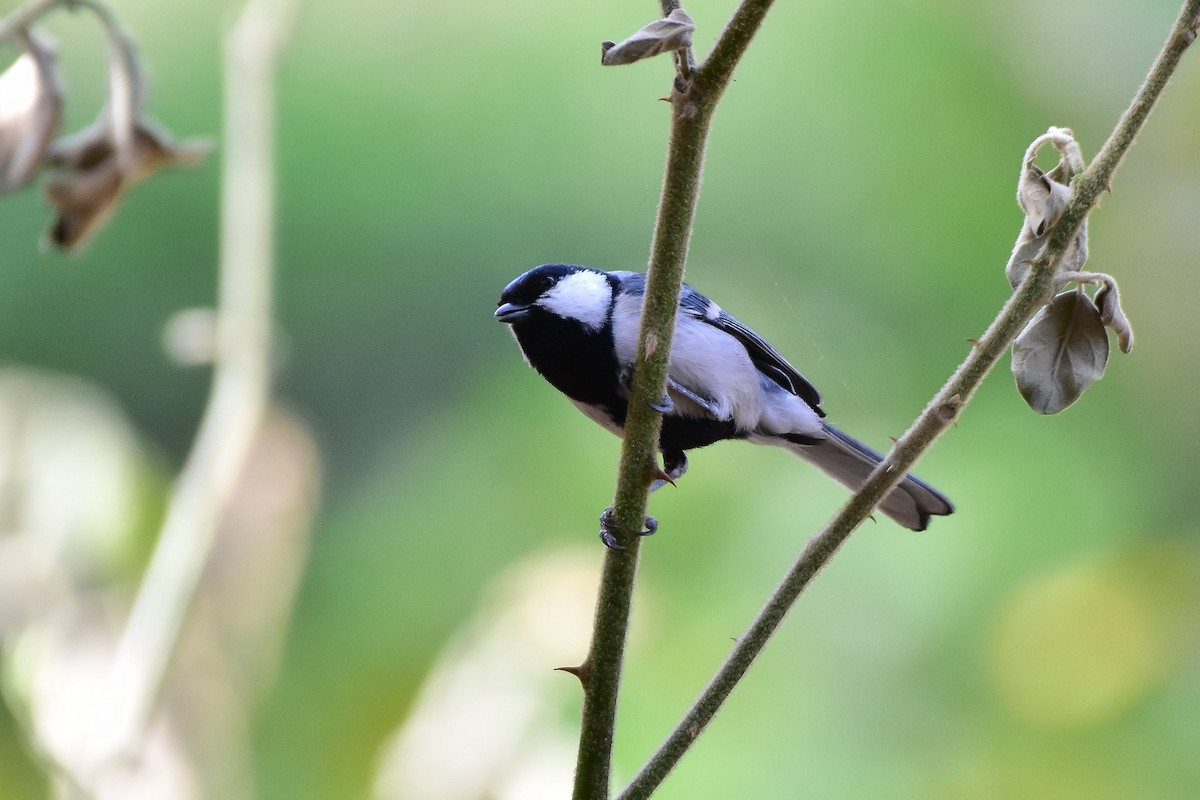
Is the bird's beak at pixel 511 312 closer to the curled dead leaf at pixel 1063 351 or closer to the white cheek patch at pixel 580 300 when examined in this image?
the white cheek patch at pixel 580 300

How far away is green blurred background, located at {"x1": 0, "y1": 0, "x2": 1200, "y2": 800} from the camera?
155 cm

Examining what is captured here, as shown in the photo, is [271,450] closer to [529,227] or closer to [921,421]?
[529,227]

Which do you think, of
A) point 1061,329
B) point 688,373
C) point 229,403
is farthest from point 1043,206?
point 229,403

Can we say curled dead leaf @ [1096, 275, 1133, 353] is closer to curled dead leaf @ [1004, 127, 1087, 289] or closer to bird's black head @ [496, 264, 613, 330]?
curled dead leaf @ [1004, 127, 1087, 289]

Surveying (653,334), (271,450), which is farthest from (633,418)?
(271,450)

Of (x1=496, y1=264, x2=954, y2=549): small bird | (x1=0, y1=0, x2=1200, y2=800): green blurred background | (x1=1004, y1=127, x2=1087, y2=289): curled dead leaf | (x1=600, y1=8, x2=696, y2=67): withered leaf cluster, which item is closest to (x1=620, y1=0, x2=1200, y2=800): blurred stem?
(x1=1004, y1=127, x2=1087, y2=289): curled dead leaf

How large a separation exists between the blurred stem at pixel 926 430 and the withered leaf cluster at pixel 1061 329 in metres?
0.02

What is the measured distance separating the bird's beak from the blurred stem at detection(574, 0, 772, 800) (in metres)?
0.46

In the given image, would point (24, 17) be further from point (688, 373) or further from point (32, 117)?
point (688, 373)

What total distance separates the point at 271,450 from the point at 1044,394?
118cm

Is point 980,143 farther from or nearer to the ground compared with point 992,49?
nearer to the ground

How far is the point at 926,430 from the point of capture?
48 cm

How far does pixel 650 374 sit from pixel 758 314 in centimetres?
98

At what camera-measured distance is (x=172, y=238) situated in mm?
1816
